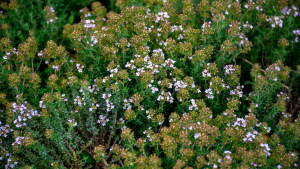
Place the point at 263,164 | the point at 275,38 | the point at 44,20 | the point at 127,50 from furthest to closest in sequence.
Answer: the point at 44,20, the point at 275,38, the point at 127,50, the point at 263,164

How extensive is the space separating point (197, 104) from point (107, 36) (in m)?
1.70

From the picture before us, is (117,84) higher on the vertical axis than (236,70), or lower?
lower

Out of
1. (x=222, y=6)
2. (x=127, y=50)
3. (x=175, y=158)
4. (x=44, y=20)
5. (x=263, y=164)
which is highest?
(x=222, y=6)

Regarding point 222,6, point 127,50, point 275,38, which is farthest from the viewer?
point 275,38

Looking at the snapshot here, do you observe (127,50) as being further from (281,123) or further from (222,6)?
(281,123)

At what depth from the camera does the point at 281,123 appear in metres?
3.78

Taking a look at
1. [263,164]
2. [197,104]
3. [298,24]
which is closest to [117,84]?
[197,104]

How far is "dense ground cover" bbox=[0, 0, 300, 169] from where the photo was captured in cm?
335

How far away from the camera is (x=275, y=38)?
17.1 feet

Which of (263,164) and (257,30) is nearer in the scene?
(263,164)

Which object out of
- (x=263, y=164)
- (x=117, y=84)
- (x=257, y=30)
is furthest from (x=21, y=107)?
(x=257, y=30)

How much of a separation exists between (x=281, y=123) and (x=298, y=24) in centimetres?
245

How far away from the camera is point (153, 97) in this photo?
412 cm

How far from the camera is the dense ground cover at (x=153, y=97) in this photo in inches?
132
